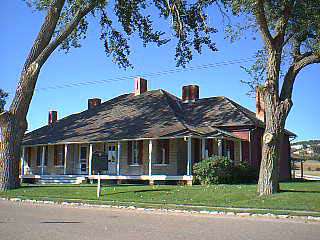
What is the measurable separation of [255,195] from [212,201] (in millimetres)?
1831

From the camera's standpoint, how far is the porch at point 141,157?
93.1ft

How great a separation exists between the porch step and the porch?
0.46m

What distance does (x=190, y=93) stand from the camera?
36.8 meters

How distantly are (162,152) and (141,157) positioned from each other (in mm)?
1682

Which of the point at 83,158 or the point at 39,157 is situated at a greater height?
the point at 39,157

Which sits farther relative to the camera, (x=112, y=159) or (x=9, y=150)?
(x=112, y=159)

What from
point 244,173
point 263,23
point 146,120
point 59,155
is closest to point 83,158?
point 59,155

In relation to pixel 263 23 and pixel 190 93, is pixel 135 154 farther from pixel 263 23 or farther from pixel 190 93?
pixel 263 23

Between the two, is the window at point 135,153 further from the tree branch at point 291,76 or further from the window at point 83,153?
the tree branch at point 291,76

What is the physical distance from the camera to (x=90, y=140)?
30.1 m

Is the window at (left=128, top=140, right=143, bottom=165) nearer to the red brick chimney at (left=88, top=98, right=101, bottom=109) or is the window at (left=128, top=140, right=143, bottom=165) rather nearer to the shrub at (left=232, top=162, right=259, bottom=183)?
the shrub at (left=232, top=162, right=259, bottom=183)

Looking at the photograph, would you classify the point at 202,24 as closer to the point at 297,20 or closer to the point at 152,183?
the point at 297,20

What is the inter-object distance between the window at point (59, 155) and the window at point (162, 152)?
30.6ft

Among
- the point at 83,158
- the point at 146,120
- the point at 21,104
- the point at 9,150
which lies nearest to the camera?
the point at 9,150
